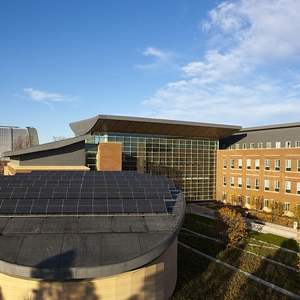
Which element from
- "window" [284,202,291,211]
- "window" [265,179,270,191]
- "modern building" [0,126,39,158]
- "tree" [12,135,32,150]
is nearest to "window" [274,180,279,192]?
"window" [265,179,270,191]

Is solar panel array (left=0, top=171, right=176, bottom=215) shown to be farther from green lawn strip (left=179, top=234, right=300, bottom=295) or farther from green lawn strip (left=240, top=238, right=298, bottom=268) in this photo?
green lawn strip (left=240, top=238, right=298, bottom=268)

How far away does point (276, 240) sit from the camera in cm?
2622

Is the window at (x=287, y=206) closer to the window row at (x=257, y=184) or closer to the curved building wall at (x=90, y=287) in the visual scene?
the window row at (x=257, y=184)

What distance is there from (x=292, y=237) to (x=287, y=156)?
1422cm

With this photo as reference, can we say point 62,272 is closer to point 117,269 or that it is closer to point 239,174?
point 117,269

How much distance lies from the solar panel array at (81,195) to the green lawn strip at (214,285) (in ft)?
14.7

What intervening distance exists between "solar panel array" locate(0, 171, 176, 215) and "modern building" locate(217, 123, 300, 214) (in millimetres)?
25559

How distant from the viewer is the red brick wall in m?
36.2

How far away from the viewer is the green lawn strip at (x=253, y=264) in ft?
58.4

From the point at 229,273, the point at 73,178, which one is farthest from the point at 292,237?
the point at 73,178

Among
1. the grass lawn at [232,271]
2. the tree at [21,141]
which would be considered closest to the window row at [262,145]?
the grass lawn at [232,271]

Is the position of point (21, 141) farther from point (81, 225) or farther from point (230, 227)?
point (81, 225)

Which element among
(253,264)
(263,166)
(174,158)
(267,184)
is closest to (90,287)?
(253,264)

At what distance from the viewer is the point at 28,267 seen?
10.5 metres
